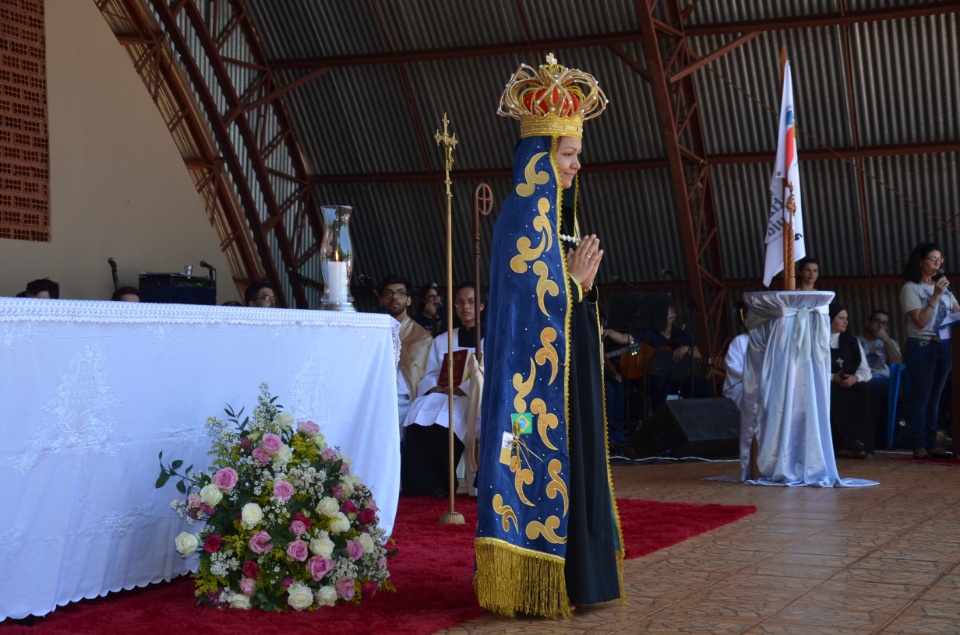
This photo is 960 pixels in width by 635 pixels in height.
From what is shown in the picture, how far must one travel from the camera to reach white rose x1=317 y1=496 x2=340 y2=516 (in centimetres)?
365

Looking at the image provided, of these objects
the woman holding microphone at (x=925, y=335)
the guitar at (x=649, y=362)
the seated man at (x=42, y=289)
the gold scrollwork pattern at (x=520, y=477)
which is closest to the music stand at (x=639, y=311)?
the guitar at (x=649, y=362)

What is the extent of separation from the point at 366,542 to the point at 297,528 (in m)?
0.25

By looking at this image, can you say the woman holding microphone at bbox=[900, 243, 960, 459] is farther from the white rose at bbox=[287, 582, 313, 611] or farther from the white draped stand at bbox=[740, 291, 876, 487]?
the white rose at bbox=[287, 582, 313, 611]

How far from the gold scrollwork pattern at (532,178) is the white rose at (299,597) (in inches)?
55.6

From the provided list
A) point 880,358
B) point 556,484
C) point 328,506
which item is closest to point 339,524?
point 328,506

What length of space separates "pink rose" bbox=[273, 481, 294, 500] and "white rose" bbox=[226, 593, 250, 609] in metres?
0.32

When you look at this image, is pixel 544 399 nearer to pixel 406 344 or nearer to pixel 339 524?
pixel 339 524

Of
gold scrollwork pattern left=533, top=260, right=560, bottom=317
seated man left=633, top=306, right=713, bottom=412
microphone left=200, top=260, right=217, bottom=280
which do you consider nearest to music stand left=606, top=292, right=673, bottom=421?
seated man left=633, top=306, right=713, bottom=412

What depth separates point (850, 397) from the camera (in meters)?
9.37

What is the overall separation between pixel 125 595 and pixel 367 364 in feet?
4.46

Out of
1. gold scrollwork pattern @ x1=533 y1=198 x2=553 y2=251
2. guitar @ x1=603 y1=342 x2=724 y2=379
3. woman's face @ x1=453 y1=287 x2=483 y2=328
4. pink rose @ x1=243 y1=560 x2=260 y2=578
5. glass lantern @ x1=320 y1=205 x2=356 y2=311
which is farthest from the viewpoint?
guitar @ x1=603 y1=342 x2=724 y2=379

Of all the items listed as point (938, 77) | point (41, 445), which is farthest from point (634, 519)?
point (938, 77)

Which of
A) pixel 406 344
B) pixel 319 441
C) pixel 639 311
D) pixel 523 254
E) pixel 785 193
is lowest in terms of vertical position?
pixel 319 441

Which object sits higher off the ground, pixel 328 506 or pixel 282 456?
pixel 282 456
